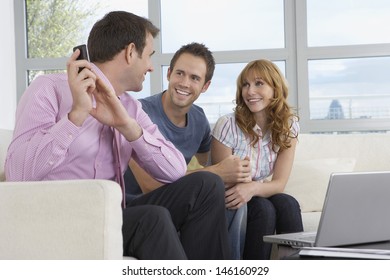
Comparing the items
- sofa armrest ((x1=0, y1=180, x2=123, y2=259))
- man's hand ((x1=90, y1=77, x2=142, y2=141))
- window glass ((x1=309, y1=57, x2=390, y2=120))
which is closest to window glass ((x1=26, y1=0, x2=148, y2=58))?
window glass ((x1=309, y1=57, x2=390, y2=120))

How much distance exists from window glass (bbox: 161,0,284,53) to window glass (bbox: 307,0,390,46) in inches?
11.1

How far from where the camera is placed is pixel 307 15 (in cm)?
503

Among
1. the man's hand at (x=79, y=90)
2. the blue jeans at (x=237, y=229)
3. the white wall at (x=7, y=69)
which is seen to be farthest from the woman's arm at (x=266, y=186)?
the white wall at (x=7, y=69)

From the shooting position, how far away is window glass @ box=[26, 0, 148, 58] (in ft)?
18.0

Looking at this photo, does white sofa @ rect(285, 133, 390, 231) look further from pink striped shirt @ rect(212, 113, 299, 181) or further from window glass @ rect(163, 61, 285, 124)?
window glass @ rect(163, 61, 285, 124)

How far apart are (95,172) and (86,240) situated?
52 cm

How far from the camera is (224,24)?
17.0 ft

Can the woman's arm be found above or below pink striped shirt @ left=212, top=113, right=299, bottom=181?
below

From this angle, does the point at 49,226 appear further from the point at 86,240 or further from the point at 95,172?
the point at 95,172

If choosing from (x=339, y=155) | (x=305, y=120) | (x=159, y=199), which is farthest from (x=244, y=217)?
(x=305, y=120)

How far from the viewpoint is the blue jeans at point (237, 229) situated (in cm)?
251

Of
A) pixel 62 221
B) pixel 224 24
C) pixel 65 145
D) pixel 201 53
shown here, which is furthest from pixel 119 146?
pixel 224 24

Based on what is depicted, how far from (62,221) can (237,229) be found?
1120 millimetres

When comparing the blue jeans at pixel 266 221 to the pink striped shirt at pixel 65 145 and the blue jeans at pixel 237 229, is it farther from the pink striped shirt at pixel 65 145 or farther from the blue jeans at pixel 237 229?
the pink striped shirt at pixel 65 145
